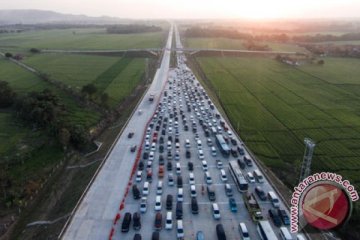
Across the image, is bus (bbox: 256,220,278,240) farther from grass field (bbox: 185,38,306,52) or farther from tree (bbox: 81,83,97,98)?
grass field (bbox: 185,38,306,52)

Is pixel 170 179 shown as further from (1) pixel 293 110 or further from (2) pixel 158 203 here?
(1) pixel 293 110

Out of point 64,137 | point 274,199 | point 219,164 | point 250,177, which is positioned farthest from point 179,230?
point 64,137

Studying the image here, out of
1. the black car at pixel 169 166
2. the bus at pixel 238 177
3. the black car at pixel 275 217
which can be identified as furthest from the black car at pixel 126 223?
the black car at pixel 275 217

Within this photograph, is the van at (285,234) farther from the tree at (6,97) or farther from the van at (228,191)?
the tree at (6,97)

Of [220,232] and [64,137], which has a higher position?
[64,137]

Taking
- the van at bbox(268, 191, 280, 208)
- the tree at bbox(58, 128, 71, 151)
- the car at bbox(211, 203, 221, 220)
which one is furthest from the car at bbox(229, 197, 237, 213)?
the tree at bbox(58, 128, 71, 151)

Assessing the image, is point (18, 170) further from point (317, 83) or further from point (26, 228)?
point (317, 83)

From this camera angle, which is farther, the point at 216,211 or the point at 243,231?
the point at 216,211
